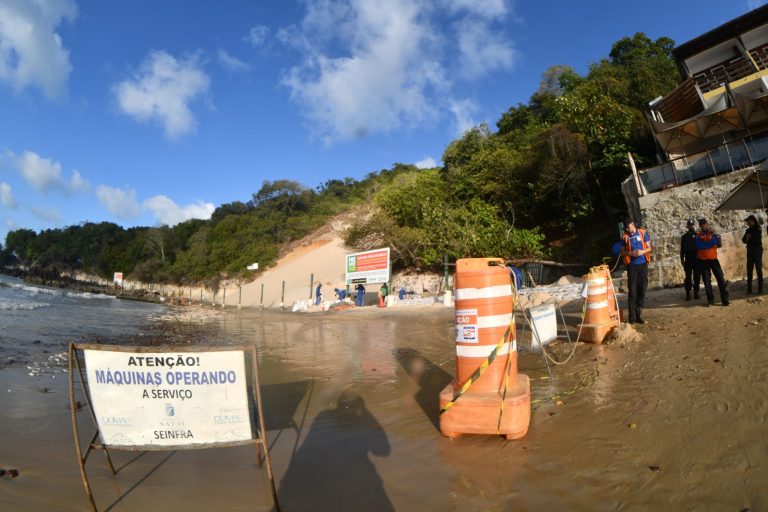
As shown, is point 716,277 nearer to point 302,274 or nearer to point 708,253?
point 708,253

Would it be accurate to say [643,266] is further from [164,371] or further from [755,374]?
[164,371]

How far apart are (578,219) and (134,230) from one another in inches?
3575

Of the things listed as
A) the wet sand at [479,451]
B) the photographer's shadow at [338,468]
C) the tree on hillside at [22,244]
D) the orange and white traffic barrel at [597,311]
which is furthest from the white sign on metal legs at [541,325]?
the tree on hillside at [22,244]

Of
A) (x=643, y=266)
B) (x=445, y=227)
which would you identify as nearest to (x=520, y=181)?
(x=445, y=227)

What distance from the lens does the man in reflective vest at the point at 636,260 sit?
683 centimetres

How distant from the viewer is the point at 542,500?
2.41m

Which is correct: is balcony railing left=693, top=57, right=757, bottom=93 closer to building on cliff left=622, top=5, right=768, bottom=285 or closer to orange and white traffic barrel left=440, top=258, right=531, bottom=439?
building on cliff left=622, top=5, right=768, bottom=285

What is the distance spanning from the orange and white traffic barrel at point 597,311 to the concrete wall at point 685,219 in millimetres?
7439

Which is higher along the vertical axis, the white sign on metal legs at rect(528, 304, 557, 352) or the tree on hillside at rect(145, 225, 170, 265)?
the tree on hillside at rect(145, 225, 170, 265)

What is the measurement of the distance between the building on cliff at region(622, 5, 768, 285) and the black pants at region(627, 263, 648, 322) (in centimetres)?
661

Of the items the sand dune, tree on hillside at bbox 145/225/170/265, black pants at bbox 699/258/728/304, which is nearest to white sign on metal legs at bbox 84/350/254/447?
black pants at bbox 699/258/728/304

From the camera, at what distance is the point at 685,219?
13320 mm

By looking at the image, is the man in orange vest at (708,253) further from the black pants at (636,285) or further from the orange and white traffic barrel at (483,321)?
the orange and white traffic barrel at (483,321)

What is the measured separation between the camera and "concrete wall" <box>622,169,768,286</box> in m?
11.7
